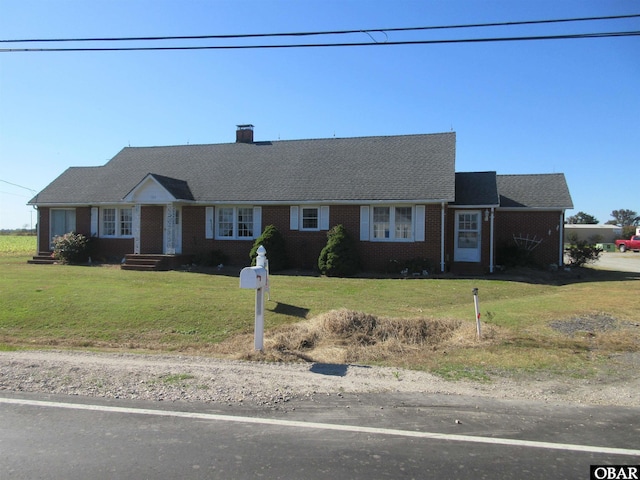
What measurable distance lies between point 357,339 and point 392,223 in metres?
11.2

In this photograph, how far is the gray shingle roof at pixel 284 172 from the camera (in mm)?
20375

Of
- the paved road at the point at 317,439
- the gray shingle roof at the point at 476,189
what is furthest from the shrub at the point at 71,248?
the paved road at the point at 317,439

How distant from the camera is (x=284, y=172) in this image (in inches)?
898

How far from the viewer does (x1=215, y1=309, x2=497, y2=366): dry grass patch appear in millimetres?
8273

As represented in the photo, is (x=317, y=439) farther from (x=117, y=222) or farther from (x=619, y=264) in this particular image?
(x=619, y=264)

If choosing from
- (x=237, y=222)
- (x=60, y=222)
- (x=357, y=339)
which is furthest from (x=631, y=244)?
(x=357, y=339)

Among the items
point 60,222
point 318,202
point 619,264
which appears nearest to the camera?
point 318,202

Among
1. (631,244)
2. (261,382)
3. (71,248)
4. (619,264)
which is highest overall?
(631,244)

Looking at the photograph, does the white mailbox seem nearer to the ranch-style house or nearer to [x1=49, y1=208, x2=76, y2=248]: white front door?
the ranch-style house

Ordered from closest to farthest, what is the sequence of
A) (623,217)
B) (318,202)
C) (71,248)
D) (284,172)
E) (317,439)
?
(317,439) < (318,202) < (71,248) < (284,172) < (623,217)

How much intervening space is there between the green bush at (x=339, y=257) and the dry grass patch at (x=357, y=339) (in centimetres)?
810

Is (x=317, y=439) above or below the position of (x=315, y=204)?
below

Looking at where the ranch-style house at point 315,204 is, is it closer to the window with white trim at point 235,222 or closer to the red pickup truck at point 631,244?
the window with white trim at point 235,222

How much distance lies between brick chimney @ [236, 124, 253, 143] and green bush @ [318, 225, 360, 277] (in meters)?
10.4
